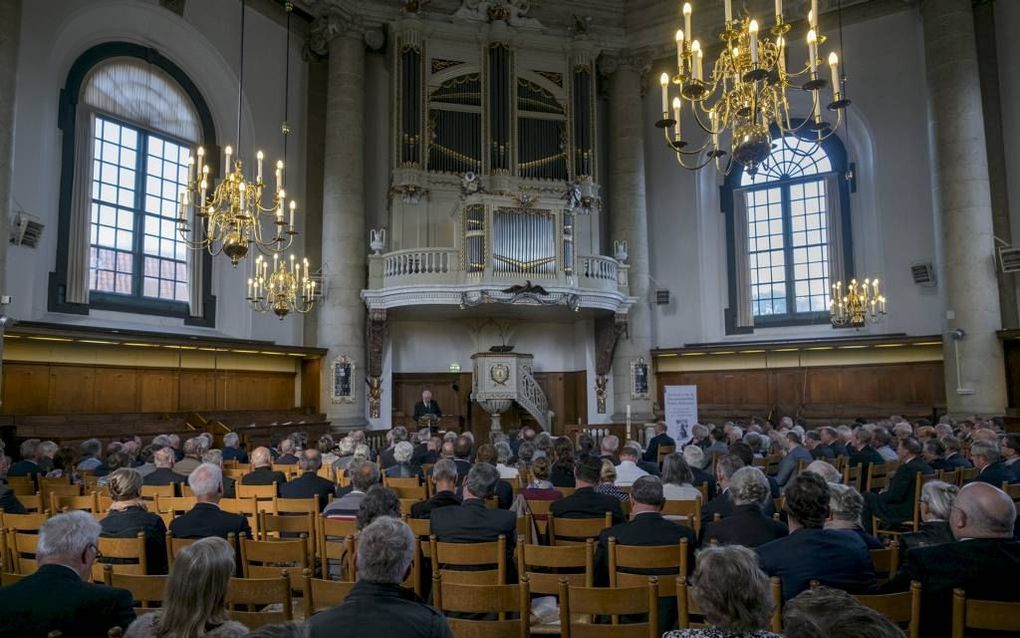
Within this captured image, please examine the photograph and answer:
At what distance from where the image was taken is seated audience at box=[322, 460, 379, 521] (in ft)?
19.0

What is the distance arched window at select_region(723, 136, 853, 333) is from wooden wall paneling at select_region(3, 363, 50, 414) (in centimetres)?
1571

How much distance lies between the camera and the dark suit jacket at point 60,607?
289 centimetres

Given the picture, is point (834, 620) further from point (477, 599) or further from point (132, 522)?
point (132, 522)

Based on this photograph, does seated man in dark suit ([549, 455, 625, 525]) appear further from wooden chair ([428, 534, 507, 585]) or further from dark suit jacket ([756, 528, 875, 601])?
dark suit jacket ([756, 528, 875, 601])

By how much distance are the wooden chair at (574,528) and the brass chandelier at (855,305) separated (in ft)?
40.5

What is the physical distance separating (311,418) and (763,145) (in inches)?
483

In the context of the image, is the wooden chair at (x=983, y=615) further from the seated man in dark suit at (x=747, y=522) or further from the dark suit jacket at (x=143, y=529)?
the dark suit jacket at (x=143, y=529)

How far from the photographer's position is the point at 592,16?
20.3 m

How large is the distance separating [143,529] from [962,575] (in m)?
4.55

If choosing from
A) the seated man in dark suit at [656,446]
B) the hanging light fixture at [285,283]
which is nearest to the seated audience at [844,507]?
the seated man in dark suit at [656,446]

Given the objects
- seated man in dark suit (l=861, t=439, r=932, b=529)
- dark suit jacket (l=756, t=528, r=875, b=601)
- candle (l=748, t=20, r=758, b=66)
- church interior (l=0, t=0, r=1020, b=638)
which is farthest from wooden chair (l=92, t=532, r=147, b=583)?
candle (l=748, t=20, r=758, b=66)

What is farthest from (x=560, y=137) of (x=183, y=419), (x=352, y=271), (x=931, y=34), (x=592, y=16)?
(x=183, y=419)

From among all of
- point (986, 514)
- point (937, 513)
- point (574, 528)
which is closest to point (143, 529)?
point (574, 528)

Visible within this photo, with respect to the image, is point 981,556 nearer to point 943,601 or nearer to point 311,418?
point 943,601
